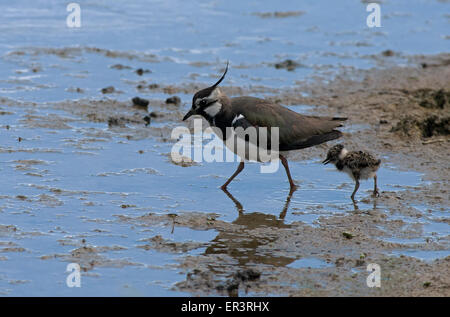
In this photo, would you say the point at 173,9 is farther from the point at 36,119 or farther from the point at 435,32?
the point at 36,119

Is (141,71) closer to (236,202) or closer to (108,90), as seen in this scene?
(108,90)

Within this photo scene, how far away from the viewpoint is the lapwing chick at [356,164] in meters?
8.73

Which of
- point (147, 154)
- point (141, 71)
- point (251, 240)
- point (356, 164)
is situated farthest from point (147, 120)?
point (251, 240)

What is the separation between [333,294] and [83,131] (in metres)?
4.98

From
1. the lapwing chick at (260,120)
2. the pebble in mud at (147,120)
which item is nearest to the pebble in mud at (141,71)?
the pebble in mud at (147,120)

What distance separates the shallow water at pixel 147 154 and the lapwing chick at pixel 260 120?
1.49ft

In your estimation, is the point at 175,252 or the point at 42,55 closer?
the point at 175,252

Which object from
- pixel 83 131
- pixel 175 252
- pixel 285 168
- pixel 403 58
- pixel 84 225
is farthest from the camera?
pixel 403 58

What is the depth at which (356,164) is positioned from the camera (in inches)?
343

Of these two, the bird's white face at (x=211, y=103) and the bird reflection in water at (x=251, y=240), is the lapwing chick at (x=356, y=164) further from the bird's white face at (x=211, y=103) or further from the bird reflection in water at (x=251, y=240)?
the bird's white face at (x=211, y=103)

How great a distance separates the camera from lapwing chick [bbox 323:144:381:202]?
873 centimetres

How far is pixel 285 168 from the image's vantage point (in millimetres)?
9148
